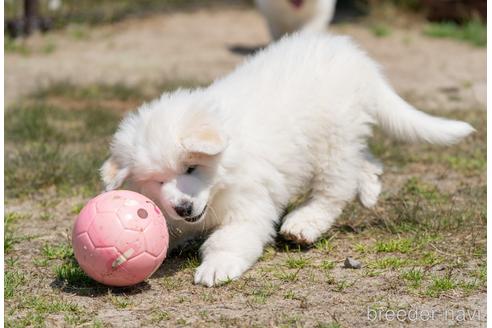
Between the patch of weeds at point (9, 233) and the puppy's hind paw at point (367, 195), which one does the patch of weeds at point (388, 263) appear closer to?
the puppy's hind paw at point (367, 195)

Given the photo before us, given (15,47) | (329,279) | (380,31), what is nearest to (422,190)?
(329,279)

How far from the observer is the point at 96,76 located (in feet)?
33.0

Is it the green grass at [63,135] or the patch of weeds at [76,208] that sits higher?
the patch of weeds at [76,208]

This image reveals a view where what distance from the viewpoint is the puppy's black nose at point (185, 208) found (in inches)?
167

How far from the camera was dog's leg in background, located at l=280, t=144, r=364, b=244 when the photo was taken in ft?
16.8

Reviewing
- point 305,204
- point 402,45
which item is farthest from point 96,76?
point 305,204

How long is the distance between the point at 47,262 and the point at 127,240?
0.79 meters

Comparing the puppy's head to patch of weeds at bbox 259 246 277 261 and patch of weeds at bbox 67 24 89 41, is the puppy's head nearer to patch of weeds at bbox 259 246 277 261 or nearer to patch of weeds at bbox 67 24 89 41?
patch of weeds at bbox 259 246 277 261

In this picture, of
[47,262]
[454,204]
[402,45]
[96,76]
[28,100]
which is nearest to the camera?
[47,262]

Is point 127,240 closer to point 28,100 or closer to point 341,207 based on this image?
point 341,207

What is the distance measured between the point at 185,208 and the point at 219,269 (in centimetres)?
37

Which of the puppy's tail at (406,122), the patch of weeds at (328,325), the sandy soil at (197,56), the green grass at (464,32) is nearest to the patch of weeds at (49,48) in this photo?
the sandy soil at (197,56)

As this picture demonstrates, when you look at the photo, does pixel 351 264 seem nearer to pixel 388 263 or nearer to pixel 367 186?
pixel 388 263

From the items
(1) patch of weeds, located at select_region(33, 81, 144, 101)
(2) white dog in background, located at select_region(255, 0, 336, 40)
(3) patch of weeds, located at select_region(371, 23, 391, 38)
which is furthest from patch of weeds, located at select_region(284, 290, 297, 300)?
(3) patch of weeds, located at select_region(371, 23, 391, 38)
